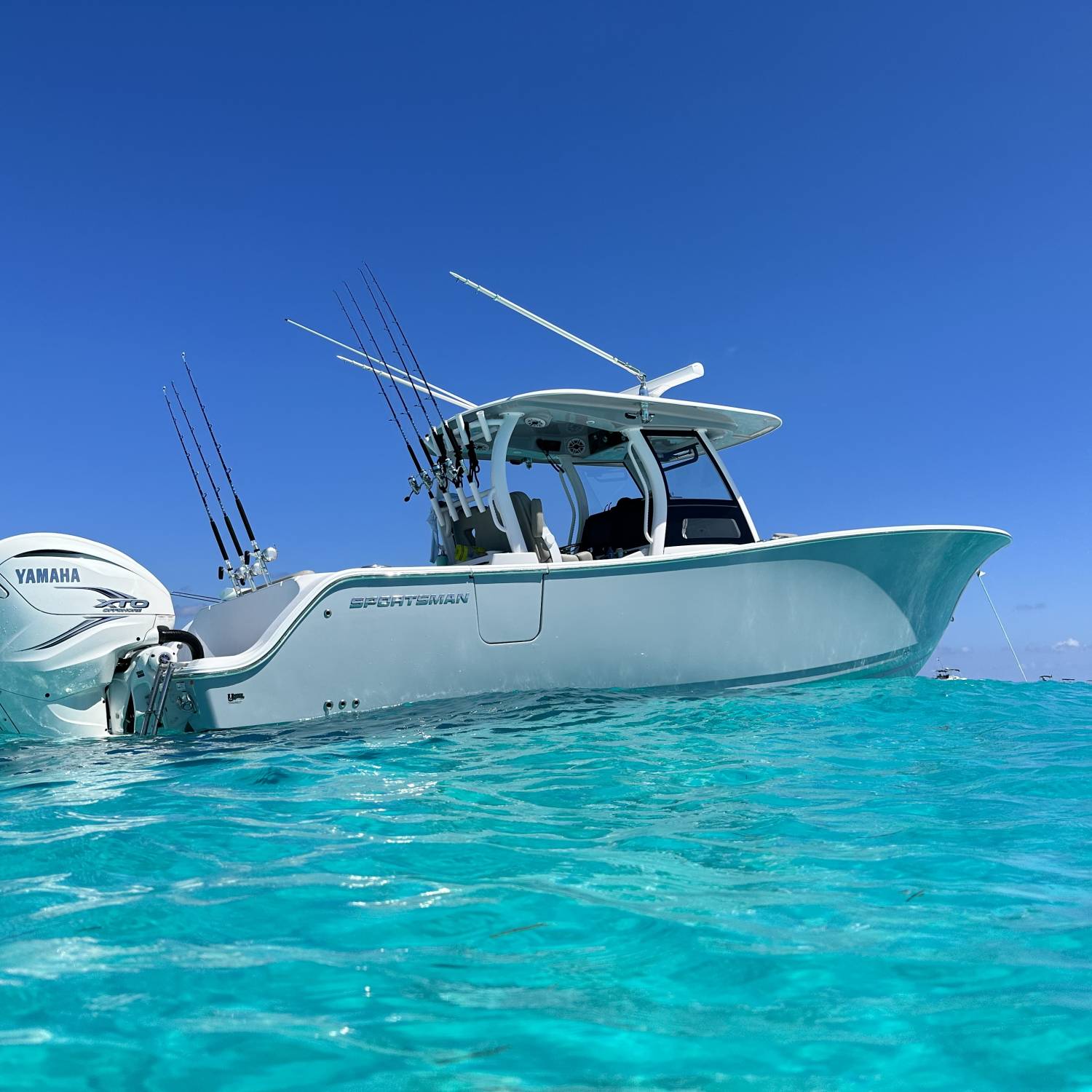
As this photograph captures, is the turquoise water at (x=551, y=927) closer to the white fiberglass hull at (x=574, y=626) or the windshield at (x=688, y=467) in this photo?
the white fiberglass hull at (x=574, y=626)

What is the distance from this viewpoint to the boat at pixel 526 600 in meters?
5.76

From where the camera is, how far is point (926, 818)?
3188mm

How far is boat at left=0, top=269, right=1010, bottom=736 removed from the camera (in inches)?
227

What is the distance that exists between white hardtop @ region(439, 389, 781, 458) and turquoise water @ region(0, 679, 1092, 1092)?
423cm

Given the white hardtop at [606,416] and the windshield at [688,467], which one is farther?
the windshield at [688,467]

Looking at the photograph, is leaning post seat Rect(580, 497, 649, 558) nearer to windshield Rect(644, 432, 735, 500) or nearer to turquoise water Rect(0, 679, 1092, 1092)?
windshield Rect(644, 432, 735, 500)

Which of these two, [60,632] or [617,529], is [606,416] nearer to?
[617,529]

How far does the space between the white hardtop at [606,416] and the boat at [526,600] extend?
0.03 m

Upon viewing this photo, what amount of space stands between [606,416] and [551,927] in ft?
21.6

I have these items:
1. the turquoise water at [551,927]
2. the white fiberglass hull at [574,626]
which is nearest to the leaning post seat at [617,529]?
the white fiberglass hull at [574,626]

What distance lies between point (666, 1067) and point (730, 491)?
741cm

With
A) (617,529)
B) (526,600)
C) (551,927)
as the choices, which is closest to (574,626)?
(526,600)

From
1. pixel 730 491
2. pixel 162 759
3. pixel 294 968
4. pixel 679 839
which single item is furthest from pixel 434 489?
pixel 294 968

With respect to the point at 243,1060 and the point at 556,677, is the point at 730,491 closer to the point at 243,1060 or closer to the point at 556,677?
the point at 556,677
